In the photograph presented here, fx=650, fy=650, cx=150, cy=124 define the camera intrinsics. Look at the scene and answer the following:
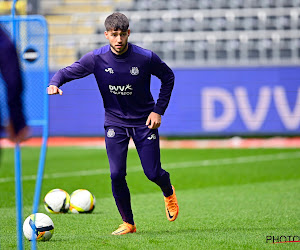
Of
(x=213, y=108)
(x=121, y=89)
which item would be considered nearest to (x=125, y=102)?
(x=121, y=89)

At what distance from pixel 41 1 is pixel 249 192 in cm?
1561

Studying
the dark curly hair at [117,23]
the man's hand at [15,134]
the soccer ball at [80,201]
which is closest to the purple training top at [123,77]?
the dark curly hair at [117,23]

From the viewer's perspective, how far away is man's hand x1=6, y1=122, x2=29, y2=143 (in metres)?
3.60

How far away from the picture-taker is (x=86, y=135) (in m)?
20.4

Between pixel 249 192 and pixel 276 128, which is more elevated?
pixel 249 192

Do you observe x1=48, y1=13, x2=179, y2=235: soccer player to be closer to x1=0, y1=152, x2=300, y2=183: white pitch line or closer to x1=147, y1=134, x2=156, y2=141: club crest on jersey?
x1=147, y1=134, x2=156, y2=141: club crest on jersey

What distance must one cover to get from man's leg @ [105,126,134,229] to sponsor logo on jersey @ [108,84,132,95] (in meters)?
0.35

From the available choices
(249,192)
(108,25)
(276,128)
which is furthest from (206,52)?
(108,25)

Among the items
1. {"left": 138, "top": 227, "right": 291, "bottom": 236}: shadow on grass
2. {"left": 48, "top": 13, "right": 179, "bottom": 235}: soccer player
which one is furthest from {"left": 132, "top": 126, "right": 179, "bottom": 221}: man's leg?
{"left": 138, "top": 227, "right": 291, "bottom": 236}: shadow on grass

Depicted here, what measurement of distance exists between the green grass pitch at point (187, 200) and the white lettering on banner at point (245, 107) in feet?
8.38

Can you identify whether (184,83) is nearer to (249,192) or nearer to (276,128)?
(276,128)

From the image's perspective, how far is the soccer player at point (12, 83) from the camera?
3.54 meters

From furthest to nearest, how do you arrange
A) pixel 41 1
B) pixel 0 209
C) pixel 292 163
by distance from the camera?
pixel 41 1, pixel 292 163, pixel 0 209

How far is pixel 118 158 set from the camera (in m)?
6.34
